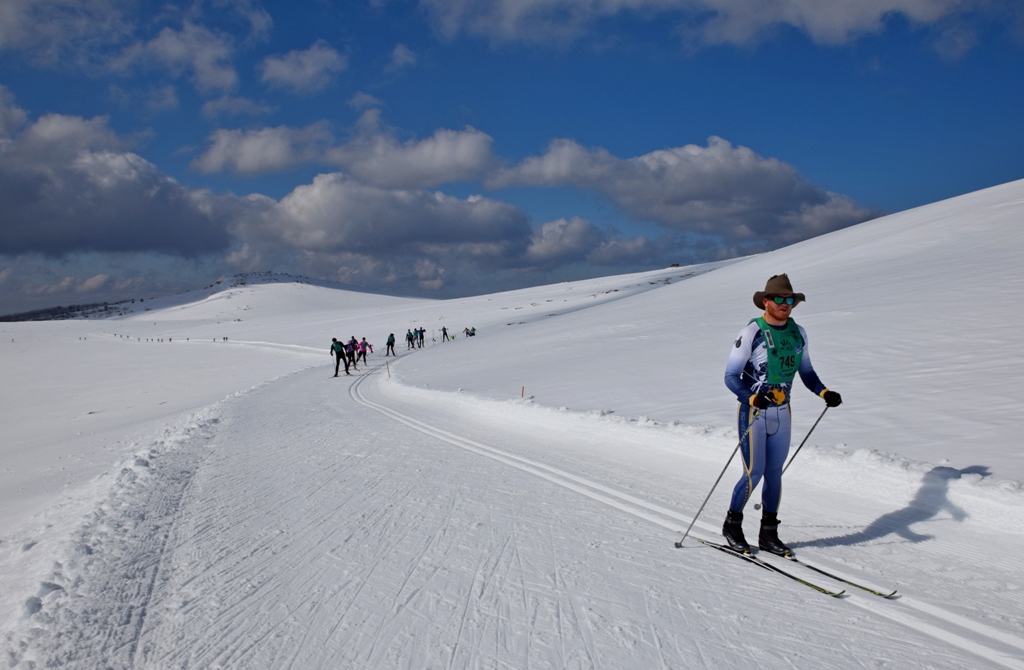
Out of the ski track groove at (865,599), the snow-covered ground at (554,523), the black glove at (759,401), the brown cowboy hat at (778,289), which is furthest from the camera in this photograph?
the brown cowboy hat at (778,289)

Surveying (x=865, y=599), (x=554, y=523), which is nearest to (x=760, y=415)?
(x=865, y=599)

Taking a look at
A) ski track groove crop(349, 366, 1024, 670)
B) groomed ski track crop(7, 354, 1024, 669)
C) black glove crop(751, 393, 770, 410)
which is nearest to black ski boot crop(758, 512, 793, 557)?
groomed ski track crop(7, 354, 1024, 669)

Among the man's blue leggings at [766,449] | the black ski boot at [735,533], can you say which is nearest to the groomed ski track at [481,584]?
the black ski boot at [735,533]

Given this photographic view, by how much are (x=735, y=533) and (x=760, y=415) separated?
105 centimetres

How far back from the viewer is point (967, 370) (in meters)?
9.16

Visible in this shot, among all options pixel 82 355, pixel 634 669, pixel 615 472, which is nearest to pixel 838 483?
pixel 615 472

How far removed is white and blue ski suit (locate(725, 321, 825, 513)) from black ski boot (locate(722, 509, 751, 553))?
0.21 ft

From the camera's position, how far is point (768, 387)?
15.5 feet

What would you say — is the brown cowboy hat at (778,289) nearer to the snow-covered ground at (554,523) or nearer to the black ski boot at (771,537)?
the black ski boot at (771,537)

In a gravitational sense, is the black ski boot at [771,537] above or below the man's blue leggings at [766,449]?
below

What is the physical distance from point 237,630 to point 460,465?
16.4 ft

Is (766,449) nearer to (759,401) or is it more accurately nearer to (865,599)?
(759,401)

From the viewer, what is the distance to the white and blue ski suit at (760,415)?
4754 mm

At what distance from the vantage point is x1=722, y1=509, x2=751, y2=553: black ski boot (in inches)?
191
